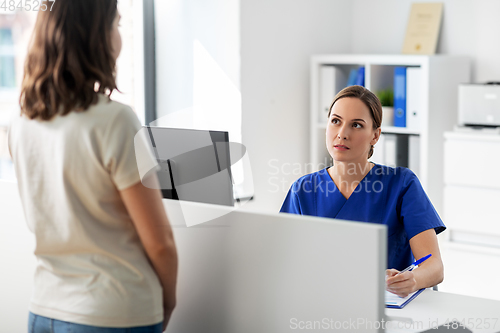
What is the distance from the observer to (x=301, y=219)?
1.22m

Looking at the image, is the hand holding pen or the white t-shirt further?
the hand holding pen

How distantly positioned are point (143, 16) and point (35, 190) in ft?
9.51

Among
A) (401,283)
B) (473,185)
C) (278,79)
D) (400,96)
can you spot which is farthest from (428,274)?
(278,79)

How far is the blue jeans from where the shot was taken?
1112 mm

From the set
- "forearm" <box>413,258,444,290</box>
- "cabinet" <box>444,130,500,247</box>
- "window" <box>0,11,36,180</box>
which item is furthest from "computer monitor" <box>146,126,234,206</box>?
"cabinet" <box>444,130,500,247</box>

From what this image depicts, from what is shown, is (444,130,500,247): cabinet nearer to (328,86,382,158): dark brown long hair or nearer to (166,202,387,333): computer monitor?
(328,86,382,158): dark brown long hair

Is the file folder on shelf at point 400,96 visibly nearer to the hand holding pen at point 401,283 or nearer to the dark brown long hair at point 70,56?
the hand holding pen at point 401,283

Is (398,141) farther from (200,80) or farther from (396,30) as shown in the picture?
(200,80)

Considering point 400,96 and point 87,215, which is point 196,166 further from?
point 400,96

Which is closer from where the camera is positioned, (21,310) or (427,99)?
(21,310)

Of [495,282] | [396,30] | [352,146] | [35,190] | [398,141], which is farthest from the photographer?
[396,30]

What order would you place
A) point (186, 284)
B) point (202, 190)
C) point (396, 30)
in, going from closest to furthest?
1. point (186, 284)
2. point (202, 190)
3. point (396, 30)

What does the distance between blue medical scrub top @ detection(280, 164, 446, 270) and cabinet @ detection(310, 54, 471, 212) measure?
7.26ft

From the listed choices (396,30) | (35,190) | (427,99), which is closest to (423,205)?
(35,190)
